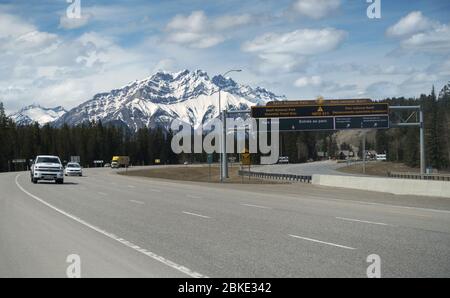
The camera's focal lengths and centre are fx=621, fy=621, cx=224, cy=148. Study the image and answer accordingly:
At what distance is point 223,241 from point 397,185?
2459cm

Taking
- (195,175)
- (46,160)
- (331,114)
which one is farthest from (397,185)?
(195,175)

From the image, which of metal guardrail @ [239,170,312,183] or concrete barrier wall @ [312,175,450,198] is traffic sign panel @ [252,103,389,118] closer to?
metal guardrail @ [239,170,312,183]

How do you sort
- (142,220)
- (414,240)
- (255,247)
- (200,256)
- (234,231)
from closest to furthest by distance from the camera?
1. (200,256)
2. (255,247)
3. (414,240)
4. (234,231)
5. (142,220)

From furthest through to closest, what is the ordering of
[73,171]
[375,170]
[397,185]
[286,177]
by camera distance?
1. [375,170]
2. [73,171]
3. [286,177]
4. [397,185]

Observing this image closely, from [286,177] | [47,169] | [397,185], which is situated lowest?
[286,177]

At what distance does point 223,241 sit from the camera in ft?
44.1

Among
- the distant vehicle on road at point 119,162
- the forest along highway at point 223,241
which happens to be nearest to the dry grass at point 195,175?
the distant vehicle on road at point 119,162

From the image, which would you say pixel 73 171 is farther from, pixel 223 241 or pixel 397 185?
pixel 223 241

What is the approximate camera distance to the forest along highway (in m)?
10.0

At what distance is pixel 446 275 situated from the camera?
933 centimetres
